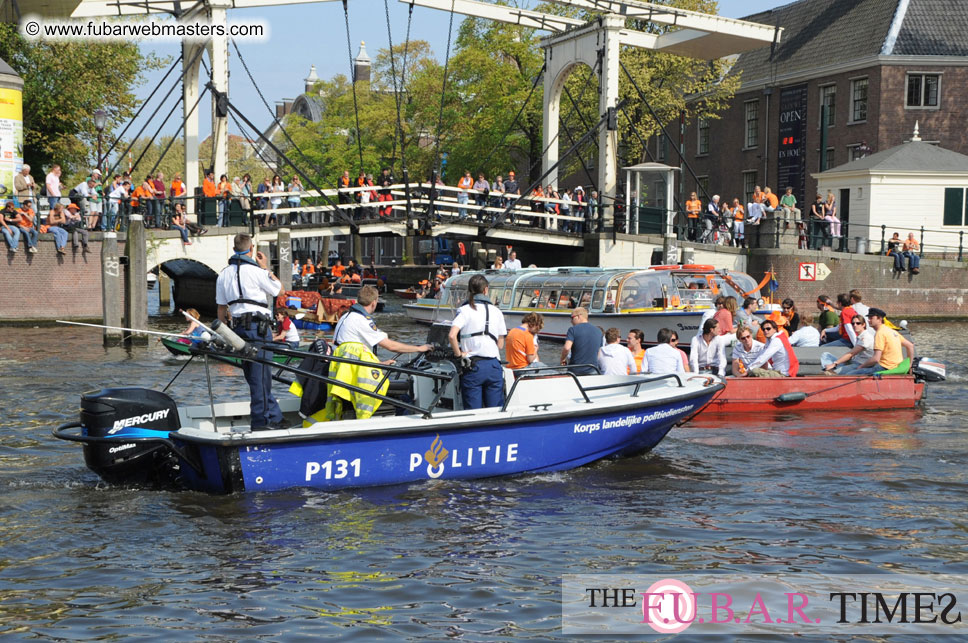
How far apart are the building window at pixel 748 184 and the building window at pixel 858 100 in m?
6.42

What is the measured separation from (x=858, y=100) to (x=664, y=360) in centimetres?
3536

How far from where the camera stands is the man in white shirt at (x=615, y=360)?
14.0 m

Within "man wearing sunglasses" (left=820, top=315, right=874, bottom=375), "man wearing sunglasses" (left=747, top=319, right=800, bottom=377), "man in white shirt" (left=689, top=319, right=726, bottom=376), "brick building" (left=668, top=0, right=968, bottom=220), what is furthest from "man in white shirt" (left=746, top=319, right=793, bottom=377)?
"brick building" (left=668, top=0, right=968, bottom=220)

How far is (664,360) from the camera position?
14297 millimetres

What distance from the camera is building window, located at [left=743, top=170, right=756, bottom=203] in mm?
51844

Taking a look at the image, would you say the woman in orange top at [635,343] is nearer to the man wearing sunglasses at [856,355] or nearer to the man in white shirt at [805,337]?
the man wearing sunglasses at [856,355]

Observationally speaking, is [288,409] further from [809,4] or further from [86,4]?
[809,4]

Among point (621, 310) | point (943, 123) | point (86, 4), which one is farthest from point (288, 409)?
point (943, 123)

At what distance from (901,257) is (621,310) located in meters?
14.5

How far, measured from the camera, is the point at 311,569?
28.2ft

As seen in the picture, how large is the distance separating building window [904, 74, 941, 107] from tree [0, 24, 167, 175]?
2923 centimetres

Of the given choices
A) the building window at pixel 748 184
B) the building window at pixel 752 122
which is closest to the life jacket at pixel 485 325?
the building window at pixel 748 184

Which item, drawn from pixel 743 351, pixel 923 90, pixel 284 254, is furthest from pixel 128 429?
pixel 923 90

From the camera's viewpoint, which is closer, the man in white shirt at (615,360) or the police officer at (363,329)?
the police officer at (363,329)
